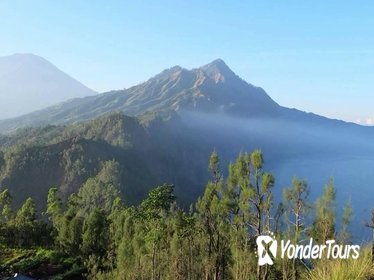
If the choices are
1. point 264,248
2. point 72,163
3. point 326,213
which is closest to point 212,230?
point 326,213

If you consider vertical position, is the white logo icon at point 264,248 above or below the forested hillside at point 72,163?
above

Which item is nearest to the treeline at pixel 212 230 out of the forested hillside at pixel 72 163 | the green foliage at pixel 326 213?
the green foliage at pixel 326 213

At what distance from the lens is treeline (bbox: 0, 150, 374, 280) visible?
883 inches

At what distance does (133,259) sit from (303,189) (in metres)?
16.9

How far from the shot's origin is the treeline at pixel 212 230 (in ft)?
73.6

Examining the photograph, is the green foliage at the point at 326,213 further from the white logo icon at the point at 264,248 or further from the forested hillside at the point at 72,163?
the forested hillside at the point at 72,163

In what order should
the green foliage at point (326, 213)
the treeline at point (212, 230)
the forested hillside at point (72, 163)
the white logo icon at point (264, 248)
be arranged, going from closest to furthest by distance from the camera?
the white logo icon at point (264, 248) < the green foliage at point (326, 213) < the treeline at point (212, 230) < the forested hillside at point (72, 163)

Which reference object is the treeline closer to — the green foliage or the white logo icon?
the green foliage

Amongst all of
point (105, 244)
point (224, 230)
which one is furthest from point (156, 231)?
point (105, 244)

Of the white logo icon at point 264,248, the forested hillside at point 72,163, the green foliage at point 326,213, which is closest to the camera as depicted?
the white logo icon at point 264,248

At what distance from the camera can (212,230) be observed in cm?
2795

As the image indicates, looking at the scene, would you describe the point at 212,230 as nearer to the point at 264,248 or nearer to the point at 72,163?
the point at 264,248

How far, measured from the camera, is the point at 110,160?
505 ft

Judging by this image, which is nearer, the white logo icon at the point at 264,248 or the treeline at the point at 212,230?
the white logo icon at the point at 264,248
